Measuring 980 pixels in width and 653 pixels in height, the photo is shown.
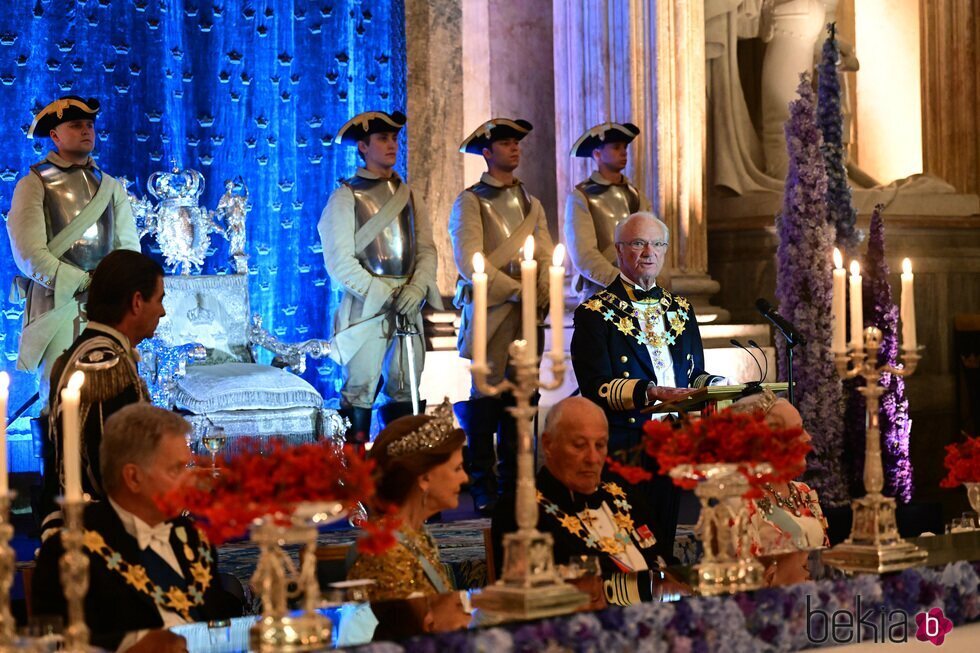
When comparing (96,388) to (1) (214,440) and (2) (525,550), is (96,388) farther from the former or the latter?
(1) (214,440)

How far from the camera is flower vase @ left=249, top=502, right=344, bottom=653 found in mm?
2742

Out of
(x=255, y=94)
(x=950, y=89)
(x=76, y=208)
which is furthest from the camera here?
(x=950, y=89)

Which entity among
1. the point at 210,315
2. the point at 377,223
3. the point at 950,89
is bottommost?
the point at 210,315

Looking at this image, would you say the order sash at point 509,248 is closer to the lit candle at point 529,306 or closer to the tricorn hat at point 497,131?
the tricorn hat at point 497,131

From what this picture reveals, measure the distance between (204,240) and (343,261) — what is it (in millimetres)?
1149

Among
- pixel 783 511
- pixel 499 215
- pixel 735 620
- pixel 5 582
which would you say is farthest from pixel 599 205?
pixel 5 582

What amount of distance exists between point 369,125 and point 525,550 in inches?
205

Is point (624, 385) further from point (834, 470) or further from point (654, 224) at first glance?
point (834, 470)

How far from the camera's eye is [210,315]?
8.47 meters

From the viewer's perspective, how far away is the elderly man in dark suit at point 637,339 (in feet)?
19.3

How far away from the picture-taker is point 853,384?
8984 millimetres

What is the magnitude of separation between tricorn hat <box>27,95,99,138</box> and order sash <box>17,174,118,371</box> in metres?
0.39

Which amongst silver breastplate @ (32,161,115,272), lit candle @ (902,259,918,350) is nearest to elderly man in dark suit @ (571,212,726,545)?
lit candle @ (902,259,918,350)

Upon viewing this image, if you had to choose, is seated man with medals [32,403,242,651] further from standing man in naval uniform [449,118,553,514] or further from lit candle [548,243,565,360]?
standing man in naval uniform [449,118,553,514]
